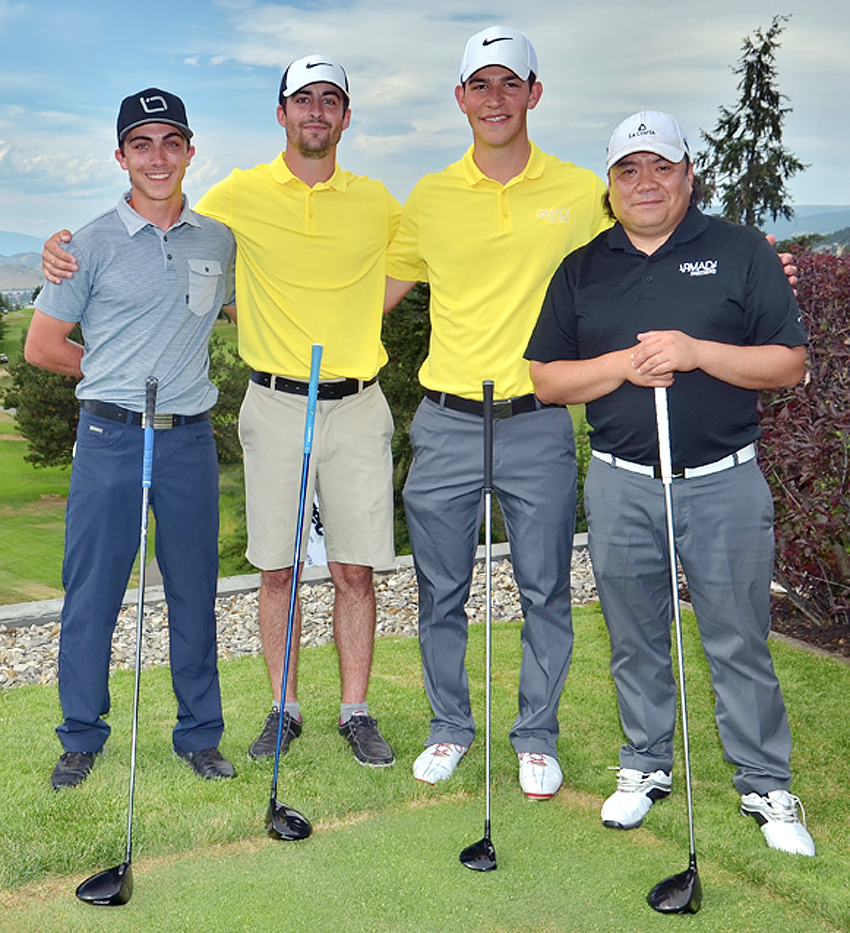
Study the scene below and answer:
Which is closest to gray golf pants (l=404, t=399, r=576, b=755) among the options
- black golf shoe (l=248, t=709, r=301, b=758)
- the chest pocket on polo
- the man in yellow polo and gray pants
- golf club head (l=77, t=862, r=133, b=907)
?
the man in yellow polo and gray pants

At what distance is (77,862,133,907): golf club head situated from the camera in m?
3.31

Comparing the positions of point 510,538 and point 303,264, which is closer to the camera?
point 303,264

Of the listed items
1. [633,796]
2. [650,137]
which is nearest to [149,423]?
[650,137]

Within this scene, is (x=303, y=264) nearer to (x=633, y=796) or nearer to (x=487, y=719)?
(x=487, y=719)

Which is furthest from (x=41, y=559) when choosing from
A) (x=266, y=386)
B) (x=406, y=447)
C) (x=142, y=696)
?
(x=266, y=386)

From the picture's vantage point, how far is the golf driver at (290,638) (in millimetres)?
3734

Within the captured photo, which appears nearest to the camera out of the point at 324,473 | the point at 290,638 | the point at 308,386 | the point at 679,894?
the point at 679,894

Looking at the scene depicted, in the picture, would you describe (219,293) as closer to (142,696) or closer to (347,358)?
(347,358)

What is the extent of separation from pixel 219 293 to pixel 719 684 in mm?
2210

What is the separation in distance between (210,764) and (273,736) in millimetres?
305

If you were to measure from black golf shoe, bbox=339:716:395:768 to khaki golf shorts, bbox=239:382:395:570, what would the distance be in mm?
646

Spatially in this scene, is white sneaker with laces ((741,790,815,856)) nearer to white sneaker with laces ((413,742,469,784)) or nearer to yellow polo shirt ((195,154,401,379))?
white sneaker with laces ((413,742,469,784))

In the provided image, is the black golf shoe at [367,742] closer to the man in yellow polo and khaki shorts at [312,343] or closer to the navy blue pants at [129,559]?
the man in yellow polo and khaki shorts at [312,343]

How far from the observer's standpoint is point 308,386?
165 inches
